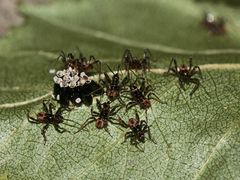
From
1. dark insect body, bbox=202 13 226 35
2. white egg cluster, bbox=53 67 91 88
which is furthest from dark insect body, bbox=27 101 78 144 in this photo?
dark insect body, bbox=202 13 226 35

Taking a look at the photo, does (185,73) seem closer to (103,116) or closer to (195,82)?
(195,82)

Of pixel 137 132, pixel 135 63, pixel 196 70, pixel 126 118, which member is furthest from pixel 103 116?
pixel 196 70

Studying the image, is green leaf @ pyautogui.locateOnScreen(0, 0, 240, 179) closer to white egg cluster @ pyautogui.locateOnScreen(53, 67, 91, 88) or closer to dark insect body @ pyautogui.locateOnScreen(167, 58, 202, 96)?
dark insect body @ pyautogui.locateOnScreen(167, 58, 202, 96)

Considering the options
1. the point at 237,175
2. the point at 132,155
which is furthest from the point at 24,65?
the point at 237,175

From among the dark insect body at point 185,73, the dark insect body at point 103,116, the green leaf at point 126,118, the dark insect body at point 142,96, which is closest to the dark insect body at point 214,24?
the green leaf at point 126,118

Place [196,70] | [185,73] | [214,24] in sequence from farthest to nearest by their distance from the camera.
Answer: [214,24] → [196,70] → [185,73]

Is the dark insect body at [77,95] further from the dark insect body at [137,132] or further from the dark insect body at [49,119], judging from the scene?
the dark insect body at [137,132]

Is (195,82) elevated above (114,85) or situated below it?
above

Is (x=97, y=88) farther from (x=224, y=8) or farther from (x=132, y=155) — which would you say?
(x=224, y=8)
